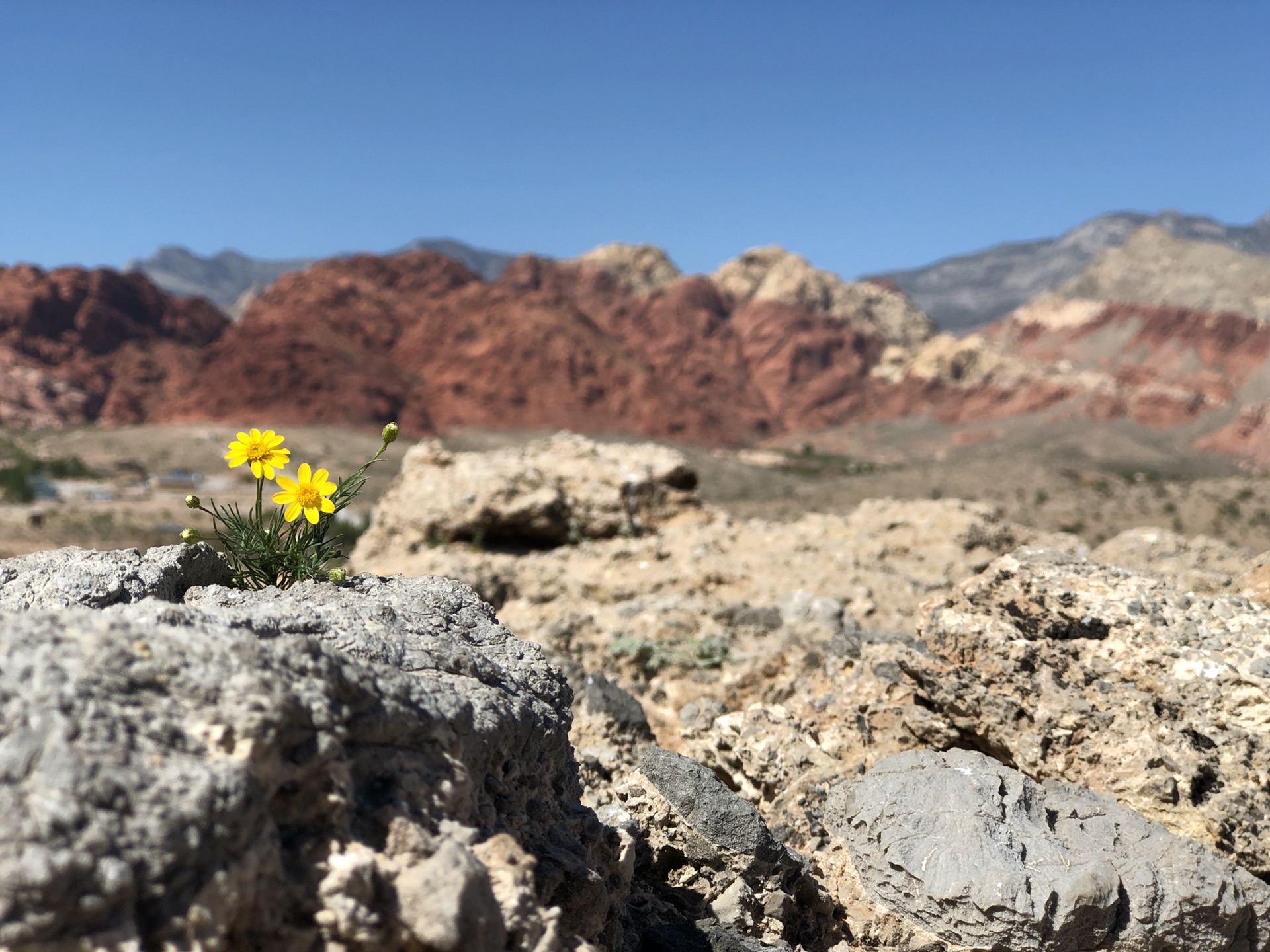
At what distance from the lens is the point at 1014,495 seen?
98.1ft

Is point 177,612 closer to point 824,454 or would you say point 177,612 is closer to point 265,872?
point 265,872

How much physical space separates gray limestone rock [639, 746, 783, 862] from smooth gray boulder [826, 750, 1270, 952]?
0.41 meters

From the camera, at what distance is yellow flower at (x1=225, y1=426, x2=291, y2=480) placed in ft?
10.0

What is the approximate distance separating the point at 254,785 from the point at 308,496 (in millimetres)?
1397

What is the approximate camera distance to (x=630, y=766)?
4.14m

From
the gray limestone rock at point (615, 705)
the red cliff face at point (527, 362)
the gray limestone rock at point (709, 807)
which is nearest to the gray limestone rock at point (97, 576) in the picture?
the gray limestone rock at point (709, 807)

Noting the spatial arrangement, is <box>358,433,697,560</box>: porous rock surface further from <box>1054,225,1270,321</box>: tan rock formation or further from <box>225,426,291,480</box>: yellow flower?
<box>1054,225,1270,321</box>: tan rock formation

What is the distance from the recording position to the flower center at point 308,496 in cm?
289

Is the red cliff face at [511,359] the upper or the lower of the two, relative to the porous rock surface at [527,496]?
upper

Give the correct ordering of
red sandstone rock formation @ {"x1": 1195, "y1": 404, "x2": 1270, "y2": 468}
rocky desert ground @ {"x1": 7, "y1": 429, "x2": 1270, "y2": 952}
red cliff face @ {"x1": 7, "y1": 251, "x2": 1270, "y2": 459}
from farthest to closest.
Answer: red cliff face @ {"x1": 7, "y1": 251, "x2": 1270, "y2": 459} → red sandstone rock formation @ {"x1": 1195, "y1": 404, "x2": 1270, "y2": 468} → rocky desert ground @ {"x1": 7, "y1": 429, "x2": 1270, "y2": 952}

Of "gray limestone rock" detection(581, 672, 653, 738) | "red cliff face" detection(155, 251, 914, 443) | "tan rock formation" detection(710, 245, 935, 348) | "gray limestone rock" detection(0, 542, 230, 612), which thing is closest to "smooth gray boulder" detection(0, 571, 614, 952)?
"gray limestone rock" detection(0, 542, 230, 612)

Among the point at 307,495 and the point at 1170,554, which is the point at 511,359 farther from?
the point at 307,495

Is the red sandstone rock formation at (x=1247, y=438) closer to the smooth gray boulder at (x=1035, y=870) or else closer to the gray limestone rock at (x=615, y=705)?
the gray limestone rock at (x=615, y=705)

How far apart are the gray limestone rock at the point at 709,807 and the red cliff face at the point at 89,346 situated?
76069 mm
